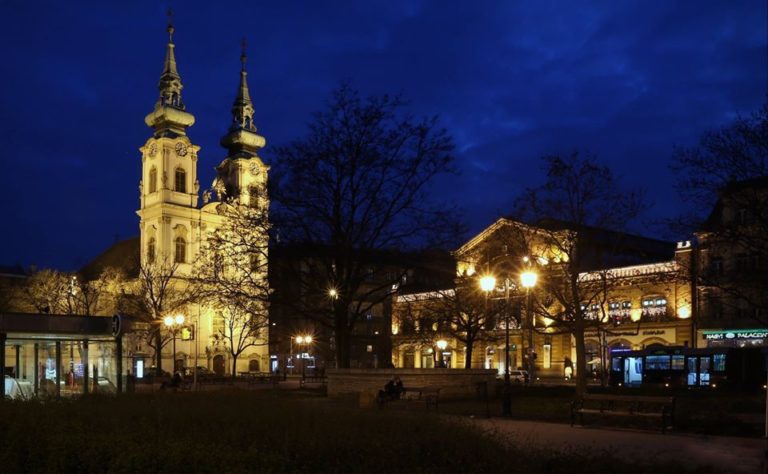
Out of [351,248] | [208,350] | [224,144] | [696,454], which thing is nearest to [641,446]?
[696,454]

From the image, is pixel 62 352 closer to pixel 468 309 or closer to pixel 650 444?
pixel 650 444

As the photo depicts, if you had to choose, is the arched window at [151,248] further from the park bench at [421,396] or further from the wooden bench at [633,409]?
the wooden bench at [633,409]

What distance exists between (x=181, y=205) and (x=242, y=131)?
14051 millimetres

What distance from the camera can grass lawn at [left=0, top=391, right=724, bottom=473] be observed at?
10867 mm

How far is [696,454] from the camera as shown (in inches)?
669

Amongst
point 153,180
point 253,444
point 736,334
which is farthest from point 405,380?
point 153,180

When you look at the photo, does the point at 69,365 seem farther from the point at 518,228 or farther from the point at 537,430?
the point at 518,228

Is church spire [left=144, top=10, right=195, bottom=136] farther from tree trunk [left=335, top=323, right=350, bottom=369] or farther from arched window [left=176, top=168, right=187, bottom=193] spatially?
tree trunk [left=335, top=323, right=350, bottom=369]

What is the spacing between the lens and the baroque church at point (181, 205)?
94312 millimetres

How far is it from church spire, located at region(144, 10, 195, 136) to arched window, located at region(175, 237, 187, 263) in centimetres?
1258

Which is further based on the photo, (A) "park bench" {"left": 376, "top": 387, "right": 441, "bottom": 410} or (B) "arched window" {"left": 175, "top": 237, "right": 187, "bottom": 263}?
(B) "arched window" {"left": 175, "top": 237, "right": 187, "bottom": 263}

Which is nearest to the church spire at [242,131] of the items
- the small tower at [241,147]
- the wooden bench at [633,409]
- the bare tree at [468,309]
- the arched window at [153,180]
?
the small tower at [241,147]

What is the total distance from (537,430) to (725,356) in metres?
34.5

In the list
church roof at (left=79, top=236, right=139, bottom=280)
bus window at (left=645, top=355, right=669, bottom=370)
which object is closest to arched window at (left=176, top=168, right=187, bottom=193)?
church roof at (left=79, top=236, right=139, bottom=280)
